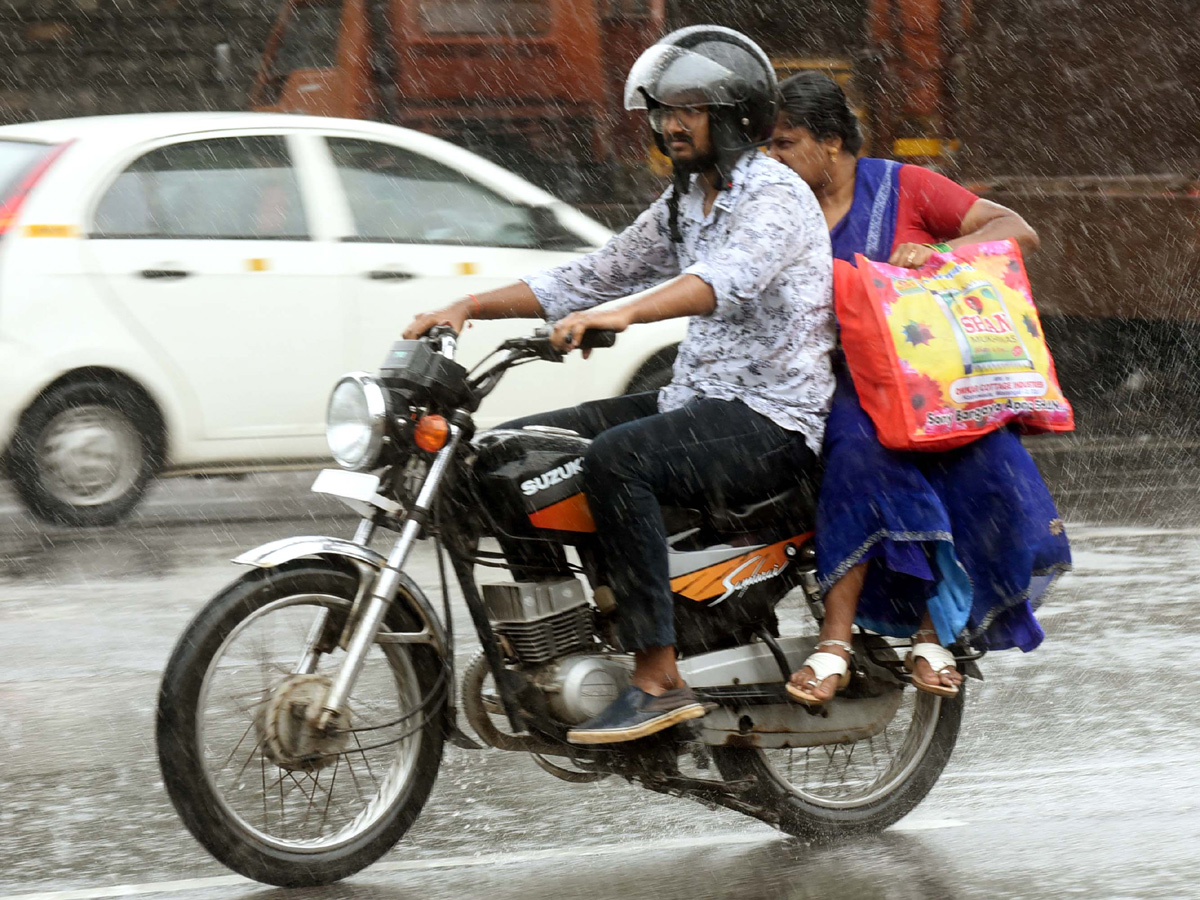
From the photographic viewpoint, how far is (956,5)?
1179 cm

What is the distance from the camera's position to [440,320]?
13.9ft

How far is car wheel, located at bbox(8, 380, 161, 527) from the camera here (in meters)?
8.12

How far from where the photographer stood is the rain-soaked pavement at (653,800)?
4.15 m

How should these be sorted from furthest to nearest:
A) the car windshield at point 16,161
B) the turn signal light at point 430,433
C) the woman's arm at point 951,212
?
the car windshield at point 16,161, the woman's arm at point 951,212, the turn signal light at point 430,433

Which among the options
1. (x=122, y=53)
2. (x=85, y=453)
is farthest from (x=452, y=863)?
(x=122, y=53)

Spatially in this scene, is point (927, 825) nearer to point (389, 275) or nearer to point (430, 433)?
point (430, 433)

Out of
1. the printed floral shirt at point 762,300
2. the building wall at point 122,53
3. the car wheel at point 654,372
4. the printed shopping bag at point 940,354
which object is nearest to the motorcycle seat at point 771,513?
the printed floral shirt at point 762,300

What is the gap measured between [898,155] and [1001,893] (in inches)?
316

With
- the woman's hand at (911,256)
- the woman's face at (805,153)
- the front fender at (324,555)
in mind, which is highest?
the woman's face at (805,153)

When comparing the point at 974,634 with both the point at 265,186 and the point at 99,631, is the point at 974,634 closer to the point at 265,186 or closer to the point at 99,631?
the point at 99,631

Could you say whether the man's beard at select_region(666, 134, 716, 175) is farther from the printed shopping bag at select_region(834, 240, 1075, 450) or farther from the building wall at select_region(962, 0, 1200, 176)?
the building wall at select_region(962, 0, 1200, 176)

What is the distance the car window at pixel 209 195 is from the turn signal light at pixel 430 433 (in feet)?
15.3

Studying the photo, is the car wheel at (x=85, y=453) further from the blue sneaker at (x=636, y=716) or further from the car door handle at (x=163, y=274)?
the blue sneaker at (x=636, y=716)

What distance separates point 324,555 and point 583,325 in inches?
29.1
